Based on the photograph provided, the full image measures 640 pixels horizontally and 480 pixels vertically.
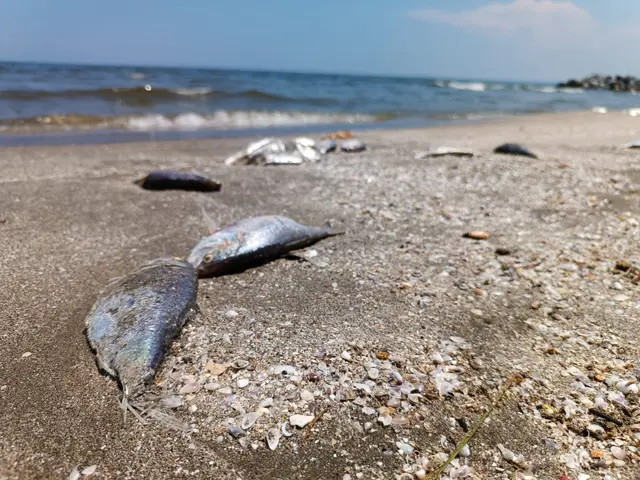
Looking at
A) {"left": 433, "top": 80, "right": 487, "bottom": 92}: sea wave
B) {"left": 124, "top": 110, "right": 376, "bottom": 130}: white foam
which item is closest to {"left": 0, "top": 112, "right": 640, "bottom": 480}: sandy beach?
{"left": 124, "top": 110, "right": 376, "bottom": 130}: white foam

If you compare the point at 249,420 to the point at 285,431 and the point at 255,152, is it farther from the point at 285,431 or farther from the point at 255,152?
the point at 255,152

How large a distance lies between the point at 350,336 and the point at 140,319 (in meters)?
1.30

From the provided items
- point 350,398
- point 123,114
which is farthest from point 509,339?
point 123,114

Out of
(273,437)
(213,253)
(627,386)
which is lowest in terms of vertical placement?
(273,437)

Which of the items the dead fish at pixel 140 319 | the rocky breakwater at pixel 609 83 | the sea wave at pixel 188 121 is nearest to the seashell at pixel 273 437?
the dead fish at pixel 140 319

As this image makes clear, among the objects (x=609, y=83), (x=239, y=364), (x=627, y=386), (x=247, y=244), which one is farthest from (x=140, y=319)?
(x=609, y=83)

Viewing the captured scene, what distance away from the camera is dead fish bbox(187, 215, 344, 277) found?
11.5 ft

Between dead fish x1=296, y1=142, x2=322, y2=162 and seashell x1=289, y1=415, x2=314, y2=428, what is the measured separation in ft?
20.4

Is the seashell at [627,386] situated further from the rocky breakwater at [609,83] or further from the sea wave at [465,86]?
the rocky breakwater at [609,83]

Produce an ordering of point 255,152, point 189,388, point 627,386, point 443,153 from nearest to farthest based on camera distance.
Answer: point 189,388
point 627,386
point 255,152
point 443,153

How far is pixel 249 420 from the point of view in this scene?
2180 millimetres

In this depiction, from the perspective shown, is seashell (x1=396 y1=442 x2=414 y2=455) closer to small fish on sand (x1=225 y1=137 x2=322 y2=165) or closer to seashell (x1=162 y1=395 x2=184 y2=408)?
seashell (x1=162 y1=395 x2=184 y2=408)

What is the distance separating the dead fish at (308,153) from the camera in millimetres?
8047

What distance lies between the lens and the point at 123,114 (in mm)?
12922
